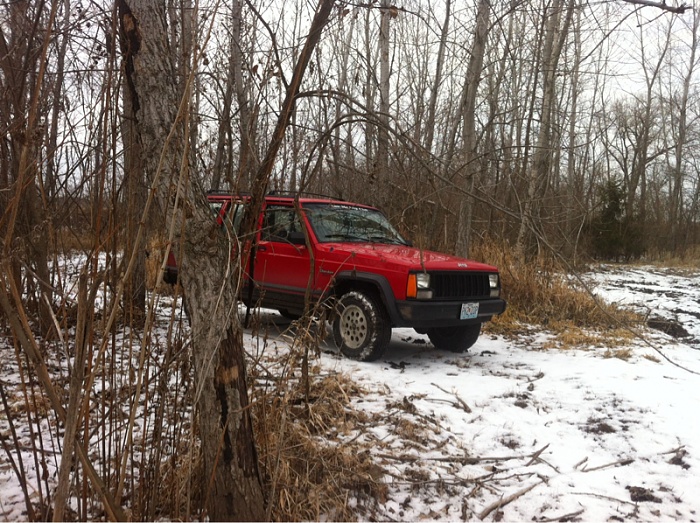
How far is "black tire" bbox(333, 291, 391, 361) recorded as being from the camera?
5.39 metres

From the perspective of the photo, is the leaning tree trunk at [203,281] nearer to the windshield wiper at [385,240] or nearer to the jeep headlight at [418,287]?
the jeep headlight at [418,287]

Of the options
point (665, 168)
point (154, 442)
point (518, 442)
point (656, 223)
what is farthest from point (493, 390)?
point (665, 168)

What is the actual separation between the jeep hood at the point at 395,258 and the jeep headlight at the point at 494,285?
0.08m

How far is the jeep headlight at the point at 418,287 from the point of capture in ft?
17.1

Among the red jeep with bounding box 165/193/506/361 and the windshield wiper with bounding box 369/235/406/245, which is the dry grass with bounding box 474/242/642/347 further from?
the windshield wiper with bounding box 369/235/406/245

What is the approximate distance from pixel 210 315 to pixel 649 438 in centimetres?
317

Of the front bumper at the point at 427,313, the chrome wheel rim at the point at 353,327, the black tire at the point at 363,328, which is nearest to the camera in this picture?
the front bumper at the point at 427,313

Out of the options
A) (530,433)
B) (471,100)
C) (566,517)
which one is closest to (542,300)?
(471,100)

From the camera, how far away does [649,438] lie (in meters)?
3.72

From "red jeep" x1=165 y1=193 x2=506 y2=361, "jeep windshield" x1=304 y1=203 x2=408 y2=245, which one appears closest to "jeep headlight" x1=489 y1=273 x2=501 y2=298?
"red jeep" x1=165 y1=193 x2=506 y2=361

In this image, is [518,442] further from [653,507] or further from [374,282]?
[374,282]

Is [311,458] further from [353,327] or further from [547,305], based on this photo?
[547,305]

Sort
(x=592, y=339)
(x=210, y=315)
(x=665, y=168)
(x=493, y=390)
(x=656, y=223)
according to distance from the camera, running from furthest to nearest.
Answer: (x=665, y=168) < (x=656, y=223) < (x=592, y=339) < (x=493, y=390) < (x=210, y=315)

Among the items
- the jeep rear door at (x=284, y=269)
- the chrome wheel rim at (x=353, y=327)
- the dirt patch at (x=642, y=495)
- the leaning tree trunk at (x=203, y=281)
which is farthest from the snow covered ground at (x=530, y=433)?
the leaning tree trunk at (x=203, y=281)
